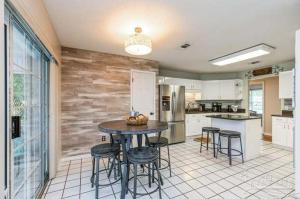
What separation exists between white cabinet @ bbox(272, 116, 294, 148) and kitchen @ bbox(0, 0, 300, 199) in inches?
1.0

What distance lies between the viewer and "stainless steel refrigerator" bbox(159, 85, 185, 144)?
14.5 feet

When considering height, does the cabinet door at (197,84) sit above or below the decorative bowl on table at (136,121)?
above

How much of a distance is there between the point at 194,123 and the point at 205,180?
3054mm

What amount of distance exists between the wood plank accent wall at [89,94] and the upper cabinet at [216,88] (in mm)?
2163

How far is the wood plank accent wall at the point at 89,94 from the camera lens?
10.8 feet

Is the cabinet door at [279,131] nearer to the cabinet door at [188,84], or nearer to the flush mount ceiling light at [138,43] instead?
the cabinet door at [188,84]

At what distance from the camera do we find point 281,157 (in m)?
3.41

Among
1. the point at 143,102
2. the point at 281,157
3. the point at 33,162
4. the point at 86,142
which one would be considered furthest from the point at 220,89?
the point at 33,162

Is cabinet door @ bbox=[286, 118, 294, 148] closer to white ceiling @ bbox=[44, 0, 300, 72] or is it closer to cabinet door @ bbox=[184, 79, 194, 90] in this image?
white ceiling @ bbox=[44, 0, 300, 72]

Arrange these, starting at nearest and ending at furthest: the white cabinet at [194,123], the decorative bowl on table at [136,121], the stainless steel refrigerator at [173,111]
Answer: the decorative bowl on table at [136,121], the stainless steel refrigerator at [173,111], the white cabinet at [194,123]

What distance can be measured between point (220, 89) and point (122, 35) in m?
4.60

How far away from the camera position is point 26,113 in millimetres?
1660

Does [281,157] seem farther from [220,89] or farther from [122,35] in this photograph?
[122,35]

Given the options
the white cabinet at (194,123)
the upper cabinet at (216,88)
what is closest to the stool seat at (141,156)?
the white cabinet at (194,123)
